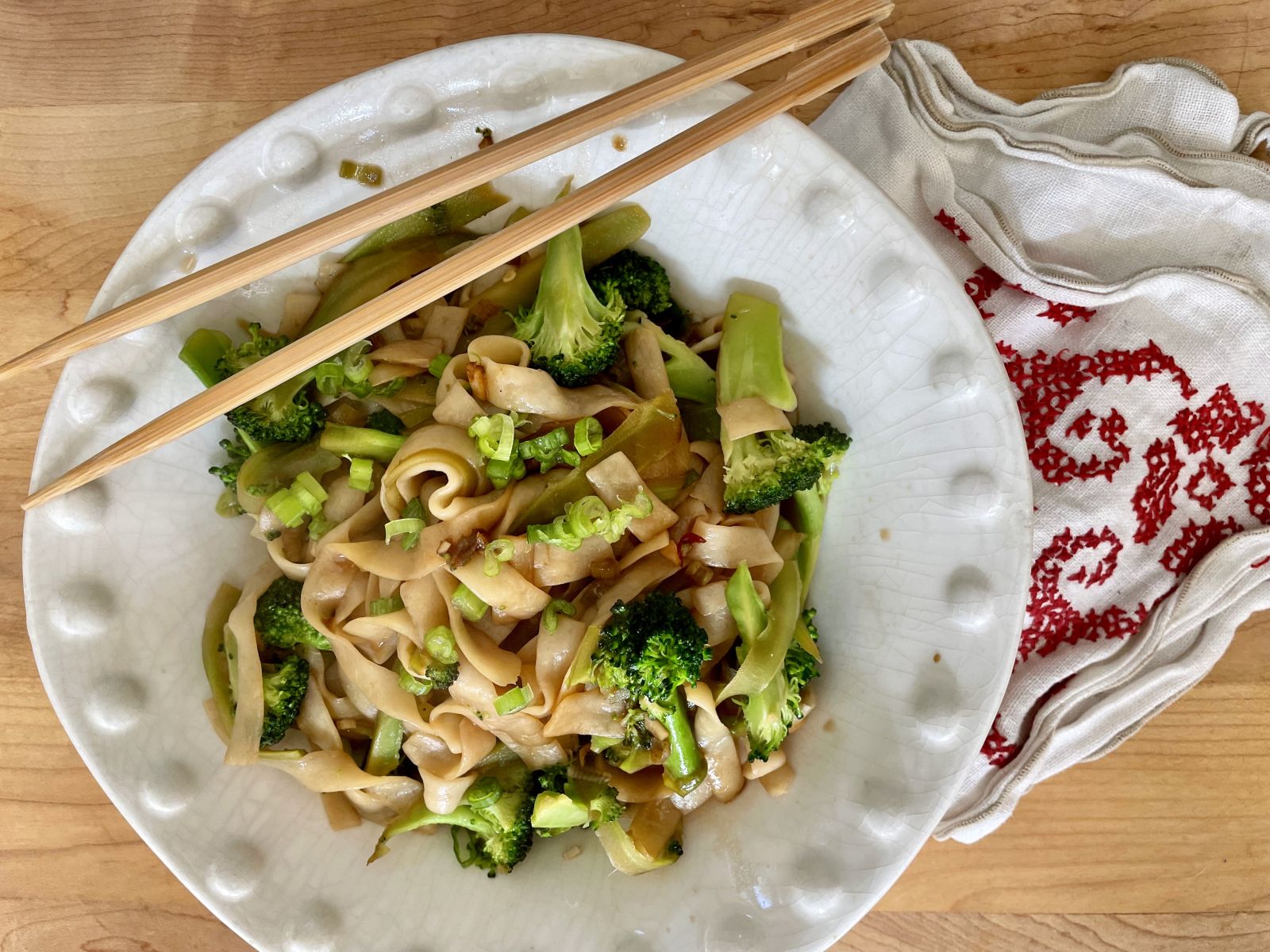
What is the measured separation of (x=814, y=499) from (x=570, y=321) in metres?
0.66

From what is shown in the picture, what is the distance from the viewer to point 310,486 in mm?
1766

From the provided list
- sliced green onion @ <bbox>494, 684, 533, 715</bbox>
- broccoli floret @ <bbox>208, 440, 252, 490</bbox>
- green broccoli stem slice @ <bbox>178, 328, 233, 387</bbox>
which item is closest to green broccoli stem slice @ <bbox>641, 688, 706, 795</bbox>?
sliced green onion @ <bbox>494, 684, 533, 715</bbox>

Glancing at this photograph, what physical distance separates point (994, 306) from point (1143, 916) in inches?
68.5

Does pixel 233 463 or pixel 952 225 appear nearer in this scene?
pixel 233 463

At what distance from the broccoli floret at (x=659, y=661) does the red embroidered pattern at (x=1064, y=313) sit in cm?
122

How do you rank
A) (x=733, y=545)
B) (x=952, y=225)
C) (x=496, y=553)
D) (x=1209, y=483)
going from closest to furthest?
(x=496, y=553), (x=733, y=545), (x=952, y=225), (x=1209, y=483)

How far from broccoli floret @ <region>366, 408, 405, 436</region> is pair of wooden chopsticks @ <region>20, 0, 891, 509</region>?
0.26 m

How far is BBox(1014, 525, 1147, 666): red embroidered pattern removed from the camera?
216 centimetres

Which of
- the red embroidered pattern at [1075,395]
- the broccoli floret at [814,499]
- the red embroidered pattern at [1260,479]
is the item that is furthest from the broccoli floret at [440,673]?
the red embroidered pattern at [1260,479]

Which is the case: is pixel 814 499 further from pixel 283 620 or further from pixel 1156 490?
pixel 283 620

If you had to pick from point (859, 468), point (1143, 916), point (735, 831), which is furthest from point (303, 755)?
point (1143, 916)

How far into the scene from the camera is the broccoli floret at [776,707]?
1685mm

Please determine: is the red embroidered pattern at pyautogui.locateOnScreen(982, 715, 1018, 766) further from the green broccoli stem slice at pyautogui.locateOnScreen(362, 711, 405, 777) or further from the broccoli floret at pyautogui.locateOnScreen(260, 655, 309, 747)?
the broccoli floret at pyautogui.locateOnScreen(260, 655, 309, 747)

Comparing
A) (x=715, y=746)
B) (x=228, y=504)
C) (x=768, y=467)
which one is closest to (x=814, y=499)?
(x=768, y=467)
